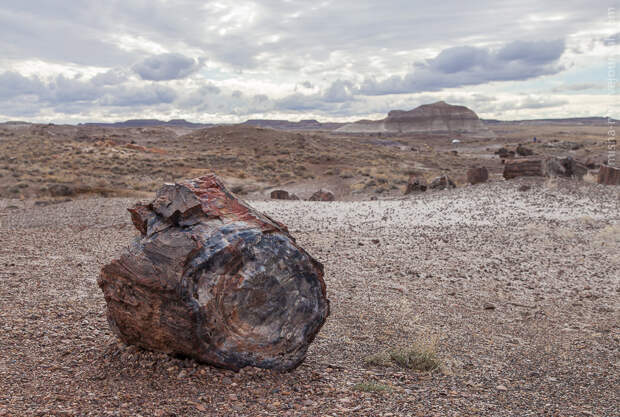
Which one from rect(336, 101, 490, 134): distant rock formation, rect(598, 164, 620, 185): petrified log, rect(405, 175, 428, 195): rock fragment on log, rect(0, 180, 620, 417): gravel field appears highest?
rect(336, 101, 490, 134): distant rock formation

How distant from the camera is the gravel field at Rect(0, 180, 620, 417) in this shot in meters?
4.27

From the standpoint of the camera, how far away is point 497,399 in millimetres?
4656

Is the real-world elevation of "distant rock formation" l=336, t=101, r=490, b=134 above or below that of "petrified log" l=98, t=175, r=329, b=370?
above

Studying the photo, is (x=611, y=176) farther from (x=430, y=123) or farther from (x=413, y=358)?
(x=430, y=123)

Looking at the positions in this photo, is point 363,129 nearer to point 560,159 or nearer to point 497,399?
point 560,159

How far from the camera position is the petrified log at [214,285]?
441 cm

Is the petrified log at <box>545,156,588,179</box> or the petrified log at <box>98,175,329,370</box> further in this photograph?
the petrified log at <box>545,156,588,179</box>

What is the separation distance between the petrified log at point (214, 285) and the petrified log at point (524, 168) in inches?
689

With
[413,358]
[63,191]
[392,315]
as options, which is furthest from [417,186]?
[413,358]

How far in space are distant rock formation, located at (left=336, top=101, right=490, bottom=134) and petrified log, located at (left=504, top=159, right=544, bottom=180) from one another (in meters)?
127

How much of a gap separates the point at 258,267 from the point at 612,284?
316 inches

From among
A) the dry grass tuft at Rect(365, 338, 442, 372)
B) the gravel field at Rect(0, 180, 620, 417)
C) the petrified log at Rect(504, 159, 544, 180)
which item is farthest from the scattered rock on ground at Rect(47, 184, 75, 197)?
the dry grass tuft at Rect(365, 338, 442, 372)

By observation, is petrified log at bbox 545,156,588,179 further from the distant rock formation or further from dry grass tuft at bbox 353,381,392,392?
the distant rock formation

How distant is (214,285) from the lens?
4418 millimetres
